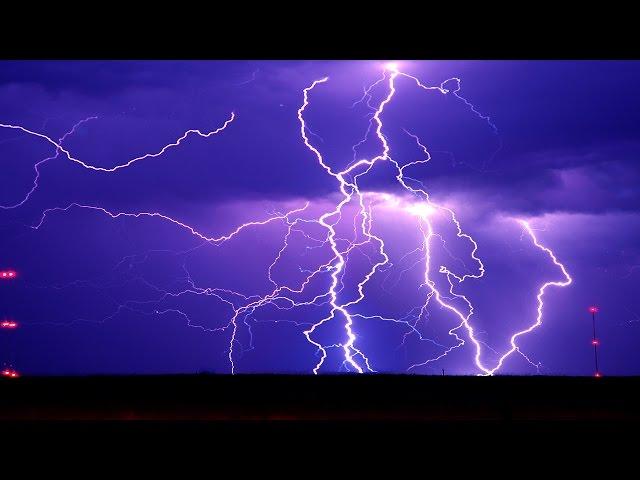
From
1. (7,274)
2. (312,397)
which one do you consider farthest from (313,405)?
(7,274)

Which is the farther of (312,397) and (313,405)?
(312,397)

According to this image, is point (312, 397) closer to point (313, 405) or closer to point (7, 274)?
point (313, 405)

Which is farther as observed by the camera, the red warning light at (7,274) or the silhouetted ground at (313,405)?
the red warning light at (7,274)

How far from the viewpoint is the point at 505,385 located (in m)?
3.14

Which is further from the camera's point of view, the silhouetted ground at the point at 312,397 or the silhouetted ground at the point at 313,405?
the silhouetted ground at the point at 312,397

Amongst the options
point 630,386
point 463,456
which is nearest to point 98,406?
point 463,456

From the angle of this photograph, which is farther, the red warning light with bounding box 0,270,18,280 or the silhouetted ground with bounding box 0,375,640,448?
the red warning light with bounding box 0,270,18,280

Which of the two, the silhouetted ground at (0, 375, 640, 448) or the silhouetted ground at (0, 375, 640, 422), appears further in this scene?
the silhouetted ground at (0, 375, 640, 422)
